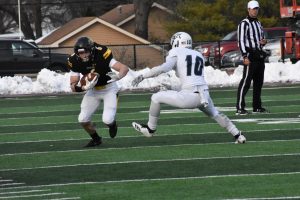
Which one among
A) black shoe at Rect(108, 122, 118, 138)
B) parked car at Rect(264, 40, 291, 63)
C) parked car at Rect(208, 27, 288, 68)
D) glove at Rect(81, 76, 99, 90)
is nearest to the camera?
glove at Rect(81, 76, 99, 90)

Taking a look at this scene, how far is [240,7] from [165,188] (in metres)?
44.4

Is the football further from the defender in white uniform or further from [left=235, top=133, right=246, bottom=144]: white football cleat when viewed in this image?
[left=235, top=133, right=246, bottom=144]: white football cleat

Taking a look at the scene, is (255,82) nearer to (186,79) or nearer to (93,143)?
(93,143)

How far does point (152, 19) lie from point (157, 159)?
1950 inches

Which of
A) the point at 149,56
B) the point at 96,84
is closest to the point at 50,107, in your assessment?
the point at 96,84

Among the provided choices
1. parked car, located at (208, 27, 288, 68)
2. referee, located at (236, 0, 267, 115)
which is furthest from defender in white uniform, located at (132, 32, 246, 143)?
parked car, located at (208, 27, 288, 68)

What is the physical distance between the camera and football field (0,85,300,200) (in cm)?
943

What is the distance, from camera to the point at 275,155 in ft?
38.4

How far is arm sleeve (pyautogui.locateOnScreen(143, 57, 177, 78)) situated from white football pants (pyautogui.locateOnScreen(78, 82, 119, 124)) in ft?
2.83

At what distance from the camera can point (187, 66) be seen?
1259 centimetres

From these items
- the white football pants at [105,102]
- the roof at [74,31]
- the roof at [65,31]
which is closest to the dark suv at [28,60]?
the roof at [74,31]

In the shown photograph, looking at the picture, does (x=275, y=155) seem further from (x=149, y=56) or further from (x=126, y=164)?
(x=149, y=56)

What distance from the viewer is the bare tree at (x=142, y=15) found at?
5319 centimetres

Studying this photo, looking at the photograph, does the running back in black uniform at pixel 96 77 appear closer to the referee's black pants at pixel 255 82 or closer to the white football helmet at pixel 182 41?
the white football helmet at pixel 182 41
